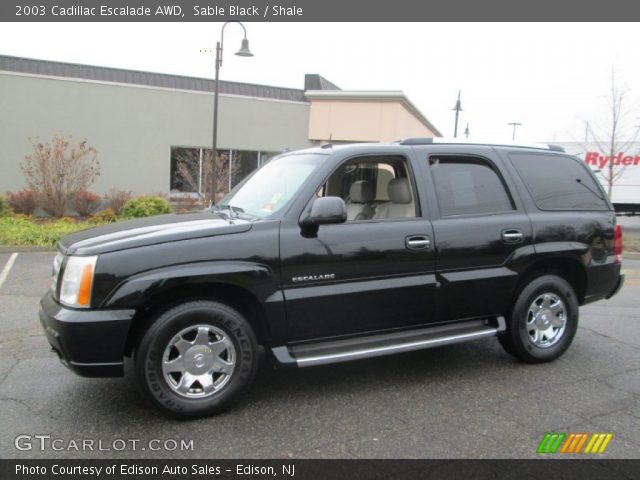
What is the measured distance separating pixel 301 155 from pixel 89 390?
2492 millimetres

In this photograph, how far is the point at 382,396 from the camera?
3.92 metres

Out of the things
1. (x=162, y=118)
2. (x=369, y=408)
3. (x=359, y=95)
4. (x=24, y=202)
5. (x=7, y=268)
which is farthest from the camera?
(x=359, y=95)

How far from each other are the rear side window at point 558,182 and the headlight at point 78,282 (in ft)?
11.8

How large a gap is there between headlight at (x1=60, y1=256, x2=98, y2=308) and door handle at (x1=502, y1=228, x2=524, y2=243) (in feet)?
10.3

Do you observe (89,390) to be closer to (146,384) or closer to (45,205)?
(146,384)

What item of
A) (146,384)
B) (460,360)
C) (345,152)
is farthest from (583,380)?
(146,384)

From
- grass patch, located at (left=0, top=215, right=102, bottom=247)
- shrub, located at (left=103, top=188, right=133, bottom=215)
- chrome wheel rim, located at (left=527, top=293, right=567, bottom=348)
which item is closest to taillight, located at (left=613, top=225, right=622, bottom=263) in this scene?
chrome wheel rim, located at (left=527, top=293, right=567, bottom=348)

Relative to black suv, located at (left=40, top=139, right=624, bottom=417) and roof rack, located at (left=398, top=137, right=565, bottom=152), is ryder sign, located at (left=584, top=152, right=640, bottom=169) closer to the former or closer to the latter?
A: roof rack, located at (left=398, top=137, right=565, bottom=152)

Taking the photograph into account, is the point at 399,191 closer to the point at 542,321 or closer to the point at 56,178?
the point at 542,321

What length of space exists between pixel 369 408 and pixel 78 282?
6.95ft

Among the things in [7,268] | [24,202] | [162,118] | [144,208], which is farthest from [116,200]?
[7,268]

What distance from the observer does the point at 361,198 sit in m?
4.62

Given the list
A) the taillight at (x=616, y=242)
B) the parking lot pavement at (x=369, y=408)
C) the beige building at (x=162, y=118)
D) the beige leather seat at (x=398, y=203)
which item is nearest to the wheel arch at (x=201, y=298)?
the parking lot pavement at (x=369, y=408)

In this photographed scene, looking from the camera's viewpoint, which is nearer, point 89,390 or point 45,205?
point 89,390
